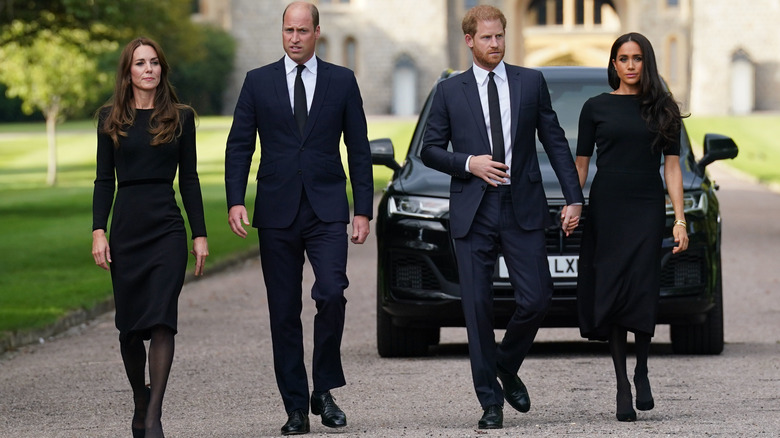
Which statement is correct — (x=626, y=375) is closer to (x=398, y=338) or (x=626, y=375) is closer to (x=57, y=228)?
(x=398, y=338)

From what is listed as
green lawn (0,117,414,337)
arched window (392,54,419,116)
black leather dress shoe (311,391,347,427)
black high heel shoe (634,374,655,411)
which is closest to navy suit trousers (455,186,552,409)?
black high heel shoe (634,374,655,411)

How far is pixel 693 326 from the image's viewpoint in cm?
936

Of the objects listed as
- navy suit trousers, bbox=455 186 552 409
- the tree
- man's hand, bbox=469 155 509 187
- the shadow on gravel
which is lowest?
the shadow on gravel

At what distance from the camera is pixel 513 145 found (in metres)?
6.74

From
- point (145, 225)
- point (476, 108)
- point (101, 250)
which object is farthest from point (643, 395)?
point (101, 250)

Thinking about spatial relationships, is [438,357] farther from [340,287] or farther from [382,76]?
[382,76]

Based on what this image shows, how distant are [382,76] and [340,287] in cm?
7057

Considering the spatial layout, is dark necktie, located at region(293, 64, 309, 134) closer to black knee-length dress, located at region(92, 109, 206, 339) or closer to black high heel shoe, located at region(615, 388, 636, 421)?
black knee-length dress, located at region(92, 109, 206, 339)

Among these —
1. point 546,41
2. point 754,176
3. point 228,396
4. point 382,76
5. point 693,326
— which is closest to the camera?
point 228,396

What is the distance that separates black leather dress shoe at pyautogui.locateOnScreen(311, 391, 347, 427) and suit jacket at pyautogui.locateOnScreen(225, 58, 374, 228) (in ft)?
2.55

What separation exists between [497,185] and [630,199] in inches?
26.4

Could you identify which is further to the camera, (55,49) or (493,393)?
(55,49)

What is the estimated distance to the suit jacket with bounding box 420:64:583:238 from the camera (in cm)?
672

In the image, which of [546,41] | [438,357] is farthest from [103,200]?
[546,41]
